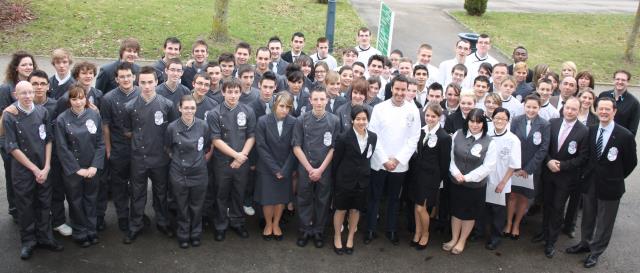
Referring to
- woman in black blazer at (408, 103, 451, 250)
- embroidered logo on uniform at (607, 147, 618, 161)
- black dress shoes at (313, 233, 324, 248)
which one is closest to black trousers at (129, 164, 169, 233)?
black dress shoes at (313, 233, 324, 248)

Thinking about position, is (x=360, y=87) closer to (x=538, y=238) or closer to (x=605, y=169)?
(x=605, y=169)

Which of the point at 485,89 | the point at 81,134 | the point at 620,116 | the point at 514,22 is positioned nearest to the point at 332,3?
the point at 485,89

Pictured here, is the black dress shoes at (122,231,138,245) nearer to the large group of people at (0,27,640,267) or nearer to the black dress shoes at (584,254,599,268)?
the large group of people at (0,27,640,267)

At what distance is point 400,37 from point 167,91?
12.6 meters

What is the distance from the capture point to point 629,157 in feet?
20.0

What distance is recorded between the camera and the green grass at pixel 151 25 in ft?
48.5

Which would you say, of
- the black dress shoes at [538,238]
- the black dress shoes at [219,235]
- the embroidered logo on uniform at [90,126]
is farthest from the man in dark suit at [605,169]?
the embroidered logo on uniform at [90,126]

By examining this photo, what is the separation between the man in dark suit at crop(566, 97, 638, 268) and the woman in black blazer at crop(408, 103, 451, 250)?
5.23 ft

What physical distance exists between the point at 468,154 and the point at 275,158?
2.15 m

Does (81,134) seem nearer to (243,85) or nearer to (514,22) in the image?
(243,85)

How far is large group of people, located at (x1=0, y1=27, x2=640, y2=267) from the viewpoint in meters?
5.99

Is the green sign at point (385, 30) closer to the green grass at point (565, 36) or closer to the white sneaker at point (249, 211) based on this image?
the white sneaker at point (249, 211)

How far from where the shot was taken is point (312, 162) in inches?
250

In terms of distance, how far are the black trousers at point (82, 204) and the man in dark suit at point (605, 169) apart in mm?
5458
